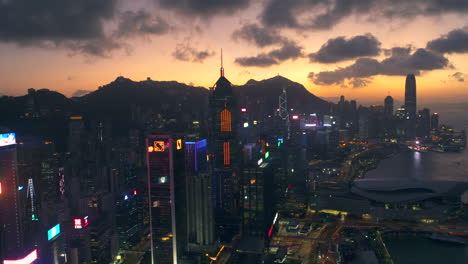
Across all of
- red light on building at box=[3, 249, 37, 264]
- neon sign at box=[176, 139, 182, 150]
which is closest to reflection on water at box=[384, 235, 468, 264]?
neon sign at box=[176, 139, 182, 150]

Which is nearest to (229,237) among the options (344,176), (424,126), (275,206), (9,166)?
(275,206)

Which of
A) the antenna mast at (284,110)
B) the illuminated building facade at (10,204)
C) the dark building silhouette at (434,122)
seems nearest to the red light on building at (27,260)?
the illuminated building facade at (10,204)

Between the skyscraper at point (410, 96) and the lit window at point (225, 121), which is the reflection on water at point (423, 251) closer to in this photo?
the lit window at point (225, 121)

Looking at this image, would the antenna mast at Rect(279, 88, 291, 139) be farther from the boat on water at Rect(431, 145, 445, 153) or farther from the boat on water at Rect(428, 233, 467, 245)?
the boat on water at Rect(431, 145, 445, 153)

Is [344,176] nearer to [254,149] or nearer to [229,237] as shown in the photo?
[254,149]

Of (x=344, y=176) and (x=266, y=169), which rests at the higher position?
(x=266, y=169)

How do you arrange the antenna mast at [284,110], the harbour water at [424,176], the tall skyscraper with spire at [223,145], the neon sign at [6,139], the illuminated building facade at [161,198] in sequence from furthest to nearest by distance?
the antenna mast at [284,110] < the tall skyscraper with spire at [223,145] < the harbour water at [424,176] < the illuminated building facade at [161,198] < the neon sign at [6,139]
